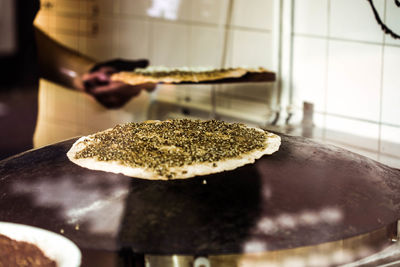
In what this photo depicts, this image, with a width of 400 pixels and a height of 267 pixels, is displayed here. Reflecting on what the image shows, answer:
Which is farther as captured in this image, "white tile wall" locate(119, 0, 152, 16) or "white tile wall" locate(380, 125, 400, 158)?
"white tile wall" locate(119, 0, 152, 16)

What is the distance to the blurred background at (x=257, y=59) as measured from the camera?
296 centimetres

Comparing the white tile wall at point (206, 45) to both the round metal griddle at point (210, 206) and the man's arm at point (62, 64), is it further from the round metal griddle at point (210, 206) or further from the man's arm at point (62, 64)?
the round metal griddle at point (210, 206)

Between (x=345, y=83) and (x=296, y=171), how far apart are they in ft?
6.05

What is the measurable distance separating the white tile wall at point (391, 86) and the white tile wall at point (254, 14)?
89cm

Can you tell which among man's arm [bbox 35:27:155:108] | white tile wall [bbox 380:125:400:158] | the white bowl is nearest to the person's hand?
man's arm [bbox 35:27:155:108]

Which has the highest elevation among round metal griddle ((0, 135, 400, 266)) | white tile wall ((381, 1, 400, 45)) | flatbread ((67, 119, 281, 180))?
white tile wall ((381, 1, 400, 45))

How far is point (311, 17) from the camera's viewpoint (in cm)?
331

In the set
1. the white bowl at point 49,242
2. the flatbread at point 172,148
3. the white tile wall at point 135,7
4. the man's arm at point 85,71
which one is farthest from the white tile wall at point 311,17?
the white bowl at point 49,242

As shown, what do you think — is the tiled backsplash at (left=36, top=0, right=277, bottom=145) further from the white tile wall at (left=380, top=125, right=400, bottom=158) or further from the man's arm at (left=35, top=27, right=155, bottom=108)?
the white tile wall at (left=380, top=125, right=400, bottom=158)

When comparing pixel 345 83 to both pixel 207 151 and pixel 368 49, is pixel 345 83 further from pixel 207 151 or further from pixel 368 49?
pixel 207 151

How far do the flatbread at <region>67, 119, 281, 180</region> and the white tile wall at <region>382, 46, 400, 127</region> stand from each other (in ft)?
4.38

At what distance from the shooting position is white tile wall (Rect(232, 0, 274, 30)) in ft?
11.6

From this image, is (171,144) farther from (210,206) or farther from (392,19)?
(392,19)

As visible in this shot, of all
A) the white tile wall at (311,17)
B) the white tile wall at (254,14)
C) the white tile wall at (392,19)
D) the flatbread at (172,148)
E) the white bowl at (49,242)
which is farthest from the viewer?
the white tile wall at (254,14)
